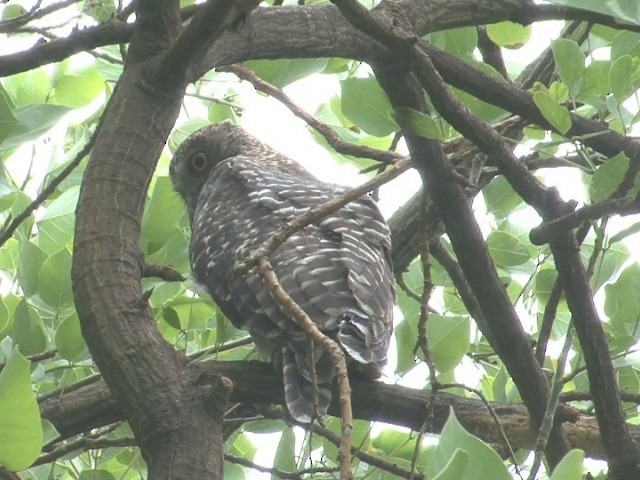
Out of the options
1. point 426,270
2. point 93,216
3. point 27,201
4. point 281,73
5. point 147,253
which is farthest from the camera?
point 27,201

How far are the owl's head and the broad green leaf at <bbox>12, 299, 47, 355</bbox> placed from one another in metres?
2.11

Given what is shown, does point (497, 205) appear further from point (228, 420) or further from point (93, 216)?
point (93, 216)

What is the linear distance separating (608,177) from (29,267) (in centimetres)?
122

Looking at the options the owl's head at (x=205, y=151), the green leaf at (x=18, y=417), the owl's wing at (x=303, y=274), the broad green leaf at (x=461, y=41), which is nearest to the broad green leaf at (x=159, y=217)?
the owl's wing at (x=303, y=274)

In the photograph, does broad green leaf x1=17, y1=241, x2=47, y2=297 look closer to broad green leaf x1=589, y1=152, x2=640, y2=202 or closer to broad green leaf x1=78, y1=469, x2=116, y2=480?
broad green leaf x1=78, y1=469, x2=116, y2=480

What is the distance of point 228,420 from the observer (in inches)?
93.7

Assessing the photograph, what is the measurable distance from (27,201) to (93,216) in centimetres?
107

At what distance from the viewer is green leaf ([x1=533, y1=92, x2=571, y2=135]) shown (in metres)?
1.71

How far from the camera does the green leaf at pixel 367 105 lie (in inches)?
85.7

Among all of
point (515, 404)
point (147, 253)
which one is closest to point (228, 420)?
point (147, 253)

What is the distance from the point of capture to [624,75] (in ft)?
5.72

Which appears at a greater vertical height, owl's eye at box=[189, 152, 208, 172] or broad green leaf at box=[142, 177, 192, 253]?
owl's eye at box=[189, 152, 208, 172]

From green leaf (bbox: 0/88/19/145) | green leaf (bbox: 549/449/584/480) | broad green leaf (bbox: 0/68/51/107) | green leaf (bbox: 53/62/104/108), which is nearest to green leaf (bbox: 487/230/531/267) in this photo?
green leaf (bbox: 53/62/104/108)

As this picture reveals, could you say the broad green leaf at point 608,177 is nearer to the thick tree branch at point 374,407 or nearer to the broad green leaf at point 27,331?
the thick tree branch at point 374,407
